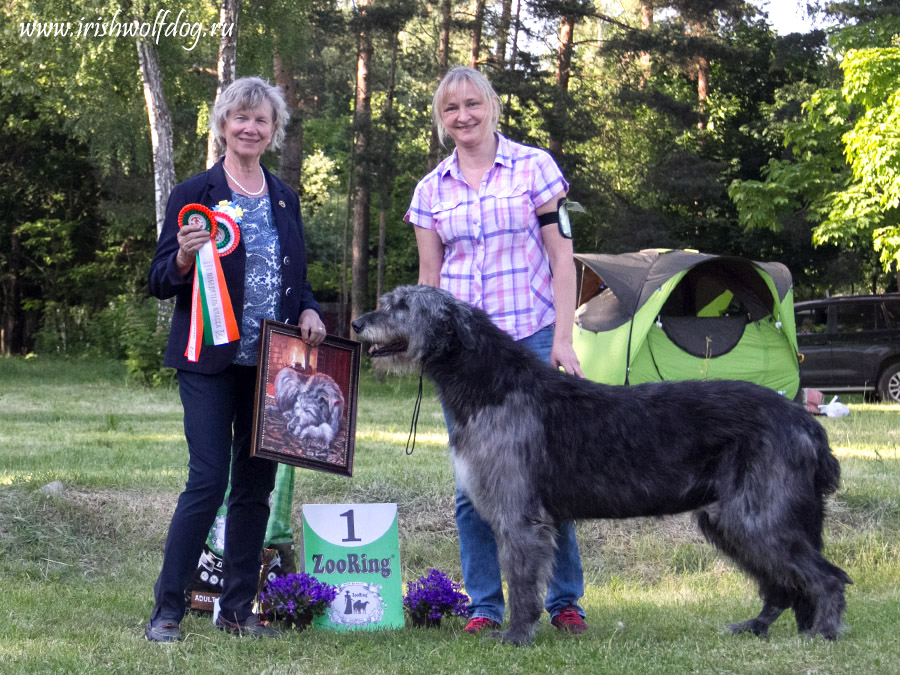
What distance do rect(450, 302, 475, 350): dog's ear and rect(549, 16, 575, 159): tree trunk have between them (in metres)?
14.7

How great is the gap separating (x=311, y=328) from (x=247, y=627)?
4.03ft

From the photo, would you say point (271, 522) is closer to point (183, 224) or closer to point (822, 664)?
point (183, 224)

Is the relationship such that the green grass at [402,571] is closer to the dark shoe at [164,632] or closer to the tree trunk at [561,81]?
the dark shoe at [164,632]

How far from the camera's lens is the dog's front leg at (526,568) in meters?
3.61

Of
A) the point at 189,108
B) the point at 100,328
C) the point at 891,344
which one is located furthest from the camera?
the point at 100,328

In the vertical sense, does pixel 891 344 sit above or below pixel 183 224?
below

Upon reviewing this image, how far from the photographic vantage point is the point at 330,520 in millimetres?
4137

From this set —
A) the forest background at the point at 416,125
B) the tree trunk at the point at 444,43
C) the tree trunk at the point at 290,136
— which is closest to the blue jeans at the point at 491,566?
the forest background at the point at 416,125

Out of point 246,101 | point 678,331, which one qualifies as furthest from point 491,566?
point 678,331

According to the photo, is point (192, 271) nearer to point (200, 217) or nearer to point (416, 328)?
point (200, 217)

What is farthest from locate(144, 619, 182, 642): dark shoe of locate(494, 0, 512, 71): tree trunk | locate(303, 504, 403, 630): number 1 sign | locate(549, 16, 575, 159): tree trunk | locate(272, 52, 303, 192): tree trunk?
locate(494, 0, 512, 71): tree trunk

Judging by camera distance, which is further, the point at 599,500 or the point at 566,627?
the point at 566,627

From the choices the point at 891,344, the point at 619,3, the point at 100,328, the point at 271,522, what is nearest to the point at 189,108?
the point at 100,328

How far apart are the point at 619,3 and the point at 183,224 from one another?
24263mm
